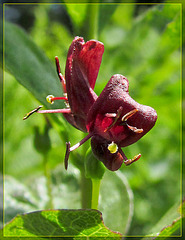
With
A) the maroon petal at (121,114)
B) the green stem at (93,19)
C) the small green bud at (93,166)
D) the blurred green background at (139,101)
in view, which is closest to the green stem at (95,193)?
the small green bud at (93,166)

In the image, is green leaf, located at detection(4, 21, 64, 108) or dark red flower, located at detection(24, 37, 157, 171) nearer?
dark red flower, located at detection(24, 37, 157, 171)

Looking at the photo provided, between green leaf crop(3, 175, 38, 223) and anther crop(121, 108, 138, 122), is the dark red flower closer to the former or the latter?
anther crop(121, 108, 138, 122)

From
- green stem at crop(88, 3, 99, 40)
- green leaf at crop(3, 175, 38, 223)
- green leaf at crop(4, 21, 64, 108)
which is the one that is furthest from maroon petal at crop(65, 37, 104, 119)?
green leaf at crop(3, 175, 38, 223)

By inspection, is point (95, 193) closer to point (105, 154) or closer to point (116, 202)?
point (105, 154)

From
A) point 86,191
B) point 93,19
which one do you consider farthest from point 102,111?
point 93,19

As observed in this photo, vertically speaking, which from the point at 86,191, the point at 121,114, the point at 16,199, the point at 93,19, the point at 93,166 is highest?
the point at 93,19

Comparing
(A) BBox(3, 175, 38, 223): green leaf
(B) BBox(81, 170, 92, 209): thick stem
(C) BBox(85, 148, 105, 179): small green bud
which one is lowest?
(A) BBox(3, 175, 38, 223): green leaf

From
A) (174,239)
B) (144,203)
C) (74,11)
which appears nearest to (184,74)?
(144,203)
